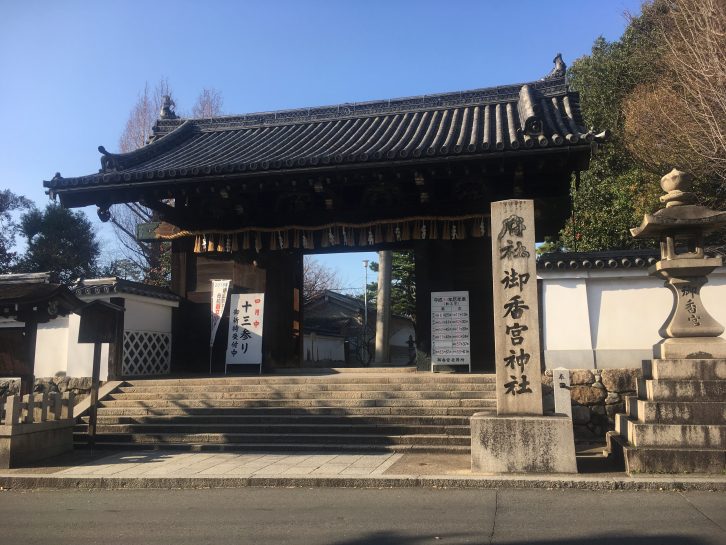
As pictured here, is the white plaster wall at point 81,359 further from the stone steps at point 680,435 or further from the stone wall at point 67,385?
the stone steps at point 680,435

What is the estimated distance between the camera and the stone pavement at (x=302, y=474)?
670cm

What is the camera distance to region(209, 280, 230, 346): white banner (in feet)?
45.6

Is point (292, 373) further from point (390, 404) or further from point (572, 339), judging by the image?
point (572, 339)

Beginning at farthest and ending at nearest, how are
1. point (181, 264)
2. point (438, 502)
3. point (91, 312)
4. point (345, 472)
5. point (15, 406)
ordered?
point (181, 264) < point (91, 312) < point (15, 406) < point (345, 472) < point (438, 502)

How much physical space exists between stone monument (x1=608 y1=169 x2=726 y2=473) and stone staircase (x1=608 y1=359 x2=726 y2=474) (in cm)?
1

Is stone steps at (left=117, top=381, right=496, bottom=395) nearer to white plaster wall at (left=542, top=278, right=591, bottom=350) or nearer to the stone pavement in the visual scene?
white plaster wall at (left=542, top=278, right=591, bottom=350)

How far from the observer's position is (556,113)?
13.4m

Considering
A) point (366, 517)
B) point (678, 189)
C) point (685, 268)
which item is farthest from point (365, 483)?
→ point (678, 189)

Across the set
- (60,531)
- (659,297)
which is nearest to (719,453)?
(659,297)

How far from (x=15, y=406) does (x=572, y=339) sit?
32.1ft

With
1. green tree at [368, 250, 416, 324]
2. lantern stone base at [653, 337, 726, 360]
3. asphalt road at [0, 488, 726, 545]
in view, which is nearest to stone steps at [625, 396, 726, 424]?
lantern stone base at [653, 337, 726, 360]

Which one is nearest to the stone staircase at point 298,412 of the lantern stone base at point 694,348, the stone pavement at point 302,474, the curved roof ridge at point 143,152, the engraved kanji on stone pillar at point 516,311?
the stone pavement at point 302,474

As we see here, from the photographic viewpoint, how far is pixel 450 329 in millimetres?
12453

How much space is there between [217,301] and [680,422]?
1050 centimetres
